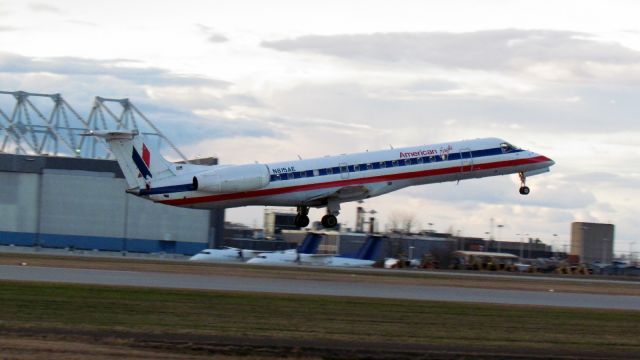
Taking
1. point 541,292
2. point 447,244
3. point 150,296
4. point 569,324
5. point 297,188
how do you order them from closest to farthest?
point 569,324 < point 150,296 < point 541,292 < point 297,188 < point 447,244

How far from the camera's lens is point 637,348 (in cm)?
2909

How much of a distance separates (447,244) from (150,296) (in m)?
107

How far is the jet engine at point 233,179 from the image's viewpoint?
54.9 meters

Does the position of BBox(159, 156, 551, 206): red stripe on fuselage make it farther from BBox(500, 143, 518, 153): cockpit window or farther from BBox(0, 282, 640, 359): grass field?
BBox(0, 282, 640, 359): grass field

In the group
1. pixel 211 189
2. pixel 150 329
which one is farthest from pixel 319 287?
pixel 150 329

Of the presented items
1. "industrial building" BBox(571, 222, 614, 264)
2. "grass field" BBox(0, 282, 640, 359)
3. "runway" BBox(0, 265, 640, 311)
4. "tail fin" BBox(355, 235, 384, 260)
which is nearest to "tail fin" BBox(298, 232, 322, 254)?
"tail fin" BBox(355, 235, 384, 260)

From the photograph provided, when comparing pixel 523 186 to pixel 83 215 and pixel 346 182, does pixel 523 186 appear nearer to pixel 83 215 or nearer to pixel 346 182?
pixel 346 182

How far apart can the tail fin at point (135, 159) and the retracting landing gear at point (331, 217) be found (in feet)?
33.2

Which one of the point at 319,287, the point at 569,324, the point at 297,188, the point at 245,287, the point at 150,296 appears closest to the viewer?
the point at 569,324

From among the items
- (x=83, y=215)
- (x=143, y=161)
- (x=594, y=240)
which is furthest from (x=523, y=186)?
(x=594, y=240)

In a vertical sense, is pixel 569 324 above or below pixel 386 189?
below

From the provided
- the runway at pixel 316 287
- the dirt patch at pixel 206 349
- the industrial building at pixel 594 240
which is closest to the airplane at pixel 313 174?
the runway at pixel 316 287

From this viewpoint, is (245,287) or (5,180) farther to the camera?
(5,180)

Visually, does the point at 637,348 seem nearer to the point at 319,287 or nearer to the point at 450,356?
the point at 450,356
